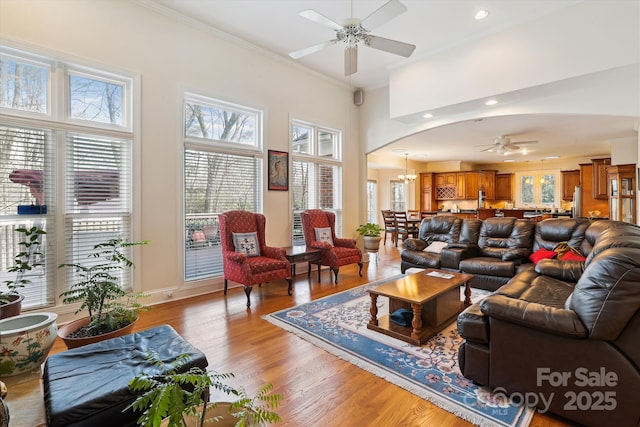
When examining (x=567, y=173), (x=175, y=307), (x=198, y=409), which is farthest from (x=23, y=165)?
(x=567, y=173)

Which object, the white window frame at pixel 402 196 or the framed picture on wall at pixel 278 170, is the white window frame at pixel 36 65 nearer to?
the framed picture on wall at pixel 278 170

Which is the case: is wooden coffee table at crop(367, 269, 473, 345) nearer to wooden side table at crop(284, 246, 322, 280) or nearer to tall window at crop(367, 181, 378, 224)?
wooden side table at crop(284, 246, 322, 280)

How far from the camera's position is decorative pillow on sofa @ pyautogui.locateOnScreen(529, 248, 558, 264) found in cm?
390

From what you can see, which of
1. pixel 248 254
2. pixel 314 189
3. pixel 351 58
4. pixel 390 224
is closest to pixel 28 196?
pixel 248 254

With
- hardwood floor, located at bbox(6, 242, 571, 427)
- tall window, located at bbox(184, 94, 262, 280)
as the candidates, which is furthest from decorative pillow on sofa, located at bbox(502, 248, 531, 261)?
tall window, located at bbox(184, 94, 262, 280)

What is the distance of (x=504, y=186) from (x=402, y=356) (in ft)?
35.8

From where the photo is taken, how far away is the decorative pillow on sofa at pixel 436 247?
4.97 meters

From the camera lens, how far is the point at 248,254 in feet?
14.1

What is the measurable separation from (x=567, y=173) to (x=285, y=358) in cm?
1149

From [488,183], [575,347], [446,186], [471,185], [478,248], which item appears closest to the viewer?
[575,347]

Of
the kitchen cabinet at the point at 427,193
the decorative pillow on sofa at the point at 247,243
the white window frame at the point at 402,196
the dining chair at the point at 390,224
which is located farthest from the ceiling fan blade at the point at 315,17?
the kitchen cabinet at the point at 427,193

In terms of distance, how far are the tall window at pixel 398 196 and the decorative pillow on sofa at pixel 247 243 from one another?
8.07m

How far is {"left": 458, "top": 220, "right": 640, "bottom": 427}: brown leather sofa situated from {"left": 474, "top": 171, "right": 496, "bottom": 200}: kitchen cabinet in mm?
9264

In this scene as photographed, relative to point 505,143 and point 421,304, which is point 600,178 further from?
point 421,304
